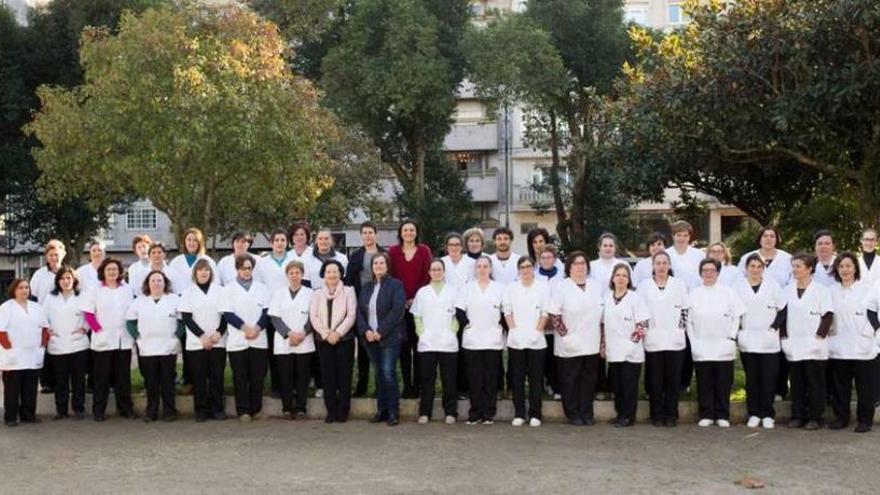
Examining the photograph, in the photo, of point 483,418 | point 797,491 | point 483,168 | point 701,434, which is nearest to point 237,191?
point 483,418

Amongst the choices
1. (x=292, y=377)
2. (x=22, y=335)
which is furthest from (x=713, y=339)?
(x=22, y=335)

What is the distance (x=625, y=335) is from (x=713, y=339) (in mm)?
850

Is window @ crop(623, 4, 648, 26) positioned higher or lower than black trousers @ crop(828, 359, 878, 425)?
higher

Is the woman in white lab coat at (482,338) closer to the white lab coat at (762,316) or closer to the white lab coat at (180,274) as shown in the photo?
the white lab coat at (762,316)

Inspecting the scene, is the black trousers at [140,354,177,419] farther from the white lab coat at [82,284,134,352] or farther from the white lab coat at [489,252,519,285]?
the white lab coat at [489,252,519,285]

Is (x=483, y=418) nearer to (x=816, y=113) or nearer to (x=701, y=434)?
(x=701, y=434)

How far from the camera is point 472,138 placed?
42.3 metres

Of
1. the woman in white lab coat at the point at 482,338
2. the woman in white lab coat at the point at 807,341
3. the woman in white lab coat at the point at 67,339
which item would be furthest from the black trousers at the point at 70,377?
the woman in white lab coat at the point at 807,341

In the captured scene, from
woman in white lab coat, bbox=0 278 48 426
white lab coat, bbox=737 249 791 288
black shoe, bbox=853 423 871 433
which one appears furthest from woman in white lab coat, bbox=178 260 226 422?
black shoe, bbox=853 423 871 433

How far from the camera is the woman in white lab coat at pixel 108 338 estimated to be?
9.52 m

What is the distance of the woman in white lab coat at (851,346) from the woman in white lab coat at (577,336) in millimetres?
2283

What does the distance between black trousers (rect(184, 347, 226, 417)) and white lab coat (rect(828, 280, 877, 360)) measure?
20.2 feet

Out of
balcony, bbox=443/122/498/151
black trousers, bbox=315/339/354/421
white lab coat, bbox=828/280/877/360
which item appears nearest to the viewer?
white lab coat, bbox=828/280/877/360

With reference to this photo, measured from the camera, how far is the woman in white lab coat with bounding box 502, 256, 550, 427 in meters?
8.95
